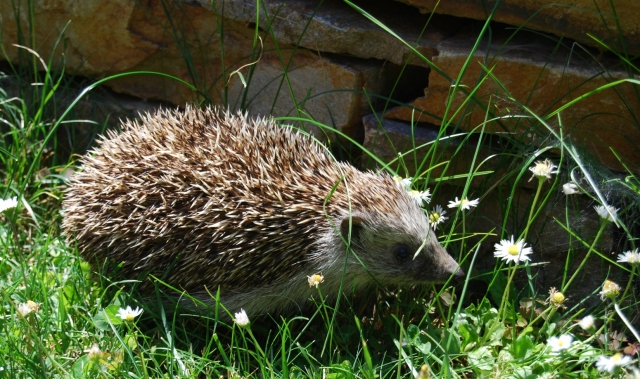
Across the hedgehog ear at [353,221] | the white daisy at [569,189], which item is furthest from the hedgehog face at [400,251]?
the white daisy at [569,189]

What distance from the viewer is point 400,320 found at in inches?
149

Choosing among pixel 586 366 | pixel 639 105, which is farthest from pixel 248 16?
pixel 586 366

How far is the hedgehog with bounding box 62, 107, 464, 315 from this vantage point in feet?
12.1

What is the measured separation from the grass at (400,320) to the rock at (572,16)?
20 centimetres

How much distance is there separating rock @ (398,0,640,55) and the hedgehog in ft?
3.48

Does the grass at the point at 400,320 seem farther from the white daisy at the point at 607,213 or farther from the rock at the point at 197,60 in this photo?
the rock at the point at 197,60

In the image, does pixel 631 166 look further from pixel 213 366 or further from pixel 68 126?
pixel 68 126

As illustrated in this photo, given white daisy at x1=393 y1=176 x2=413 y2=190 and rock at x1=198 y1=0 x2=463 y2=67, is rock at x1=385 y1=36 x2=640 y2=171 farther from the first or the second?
white daisy at x1=393 y1=176 x2=413 y2=190

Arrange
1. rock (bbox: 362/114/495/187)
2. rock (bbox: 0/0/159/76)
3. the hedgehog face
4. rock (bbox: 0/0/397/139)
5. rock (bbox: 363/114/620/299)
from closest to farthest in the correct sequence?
the hedgehog face → rock (bbox: 363/114/620/299) → rock (bbox: 362/114/495/187) → rock (bbox: 0/0/397/139) → rock (bbox: 0/0/159/76)

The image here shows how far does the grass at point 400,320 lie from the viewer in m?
3.24

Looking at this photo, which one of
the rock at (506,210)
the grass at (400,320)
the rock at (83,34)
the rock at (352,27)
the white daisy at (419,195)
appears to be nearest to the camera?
the grass at (400,320)

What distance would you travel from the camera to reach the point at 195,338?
12.4ft

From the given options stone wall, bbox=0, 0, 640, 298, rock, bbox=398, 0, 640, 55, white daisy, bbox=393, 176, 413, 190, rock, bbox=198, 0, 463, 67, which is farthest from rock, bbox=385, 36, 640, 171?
white daisy, bbox=393, 176, 413, 190

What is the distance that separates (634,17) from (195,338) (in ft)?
8.67
